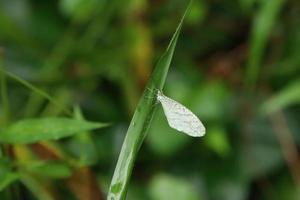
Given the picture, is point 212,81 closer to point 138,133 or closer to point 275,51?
point 275,51

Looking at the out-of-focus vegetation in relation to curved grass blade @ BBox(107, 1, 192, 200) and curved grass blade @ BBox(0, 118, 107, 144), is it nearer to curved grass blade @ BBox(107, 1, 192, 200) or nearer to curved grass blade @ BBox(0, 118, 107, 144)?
curved grass blade @ BBox(0, 118, 107, 144)

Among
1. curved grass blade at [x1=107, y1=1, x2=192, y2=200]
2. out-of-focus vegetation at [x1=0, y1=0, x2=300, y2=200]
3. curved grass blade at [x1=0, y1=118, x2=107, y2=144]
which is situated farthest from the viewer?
out-of-focus vegetation at [x1=0, y1=0, x2=300, y2=200]

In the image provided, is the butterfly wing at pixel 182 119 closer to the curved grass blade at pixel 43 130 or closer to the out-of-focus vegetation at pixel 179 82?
the curved grass blade at pixel 43 130

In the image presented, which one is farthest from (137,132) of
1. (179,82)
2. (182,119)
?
(179,82)

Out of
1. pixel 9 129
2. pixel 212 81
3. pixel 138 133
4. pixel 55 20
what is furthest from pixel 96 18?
pixel 138 133

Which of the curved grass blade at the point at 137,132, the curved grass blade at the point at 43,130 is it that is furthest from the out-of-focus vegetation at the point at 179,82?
the curved grass blade at the point at 137,132

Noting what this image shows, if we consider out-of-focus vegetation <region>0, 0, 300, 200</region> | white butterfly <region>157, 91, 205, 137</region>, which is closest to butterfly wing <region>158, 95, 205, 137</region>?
white butterfly <region>157, 91, 205, 137</region>
